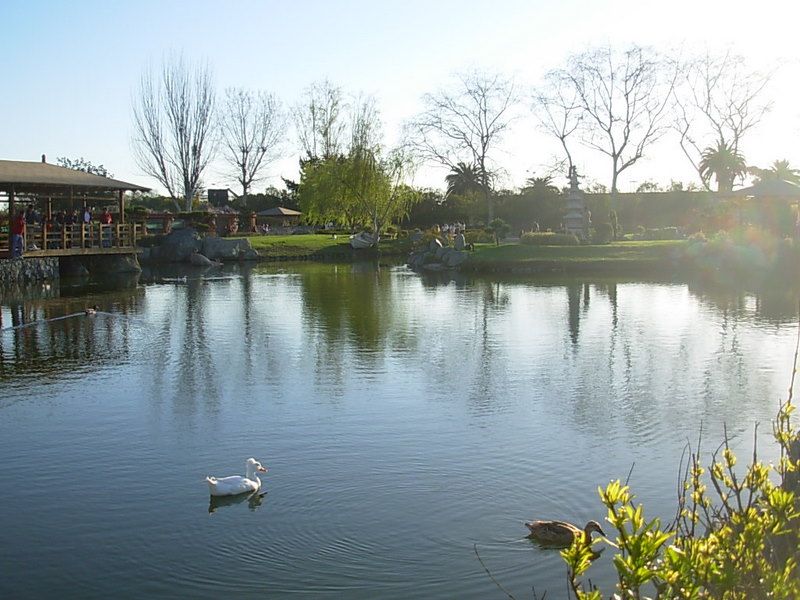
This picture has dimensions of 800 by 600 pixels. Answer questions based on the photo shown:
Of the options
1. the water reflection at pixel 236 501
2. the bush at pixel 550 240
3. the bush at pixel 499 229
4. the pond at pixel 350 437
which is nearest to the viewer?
the pond at pixel 350 437

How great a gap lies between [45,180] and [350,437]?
2370 centimetres

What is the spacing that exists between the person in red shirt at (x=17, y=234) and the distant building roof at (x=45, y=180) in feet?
3.95

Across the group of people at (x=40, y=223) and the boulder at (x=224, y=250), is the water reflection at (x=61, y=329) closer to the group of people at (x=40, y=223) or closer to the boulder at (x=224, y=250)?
the group of people at (x=40, y=223)

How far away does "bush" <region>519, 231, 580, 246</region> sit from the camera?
39031 mm

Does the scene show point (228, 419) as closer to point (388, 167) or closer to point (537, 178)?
point (388, 167)

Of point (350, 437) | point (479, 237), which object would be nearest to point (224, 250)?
point (479, 237)

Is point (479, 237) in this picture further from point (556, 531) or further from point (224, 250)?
point (556, 531)

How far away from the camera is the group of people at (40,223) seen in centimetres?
2880

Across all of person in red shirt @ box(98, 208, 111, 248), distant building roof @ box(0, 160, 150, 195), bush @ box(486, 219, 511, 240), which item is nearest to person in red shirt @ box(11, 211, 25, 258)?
distant building roof @ box(0, 160, 150, 195)

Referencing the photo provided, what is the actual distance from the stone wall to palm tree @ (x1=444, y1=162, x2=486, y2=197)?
3110 cm

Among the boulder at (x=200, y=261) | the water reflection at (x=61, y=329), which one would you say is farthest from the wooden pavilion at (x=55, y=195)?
the boulder at (x=200, y=261)

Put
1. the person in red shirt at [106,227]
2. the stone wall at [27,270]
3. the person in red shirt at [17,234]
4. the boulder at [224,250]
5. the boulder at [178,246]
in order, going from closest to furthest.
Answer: the stone wall at [27,270] < the person in red shirt at [17,234] < the person in red shirt at [106,227] < the boulder at [178,246] < the boulder at [224,250]

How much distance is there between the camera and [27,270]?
95.9ft

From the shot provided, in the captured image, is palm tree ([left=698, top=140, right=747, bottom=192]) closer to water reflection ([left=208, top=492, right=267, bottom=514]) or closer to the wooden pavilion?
the wooden pavilion
